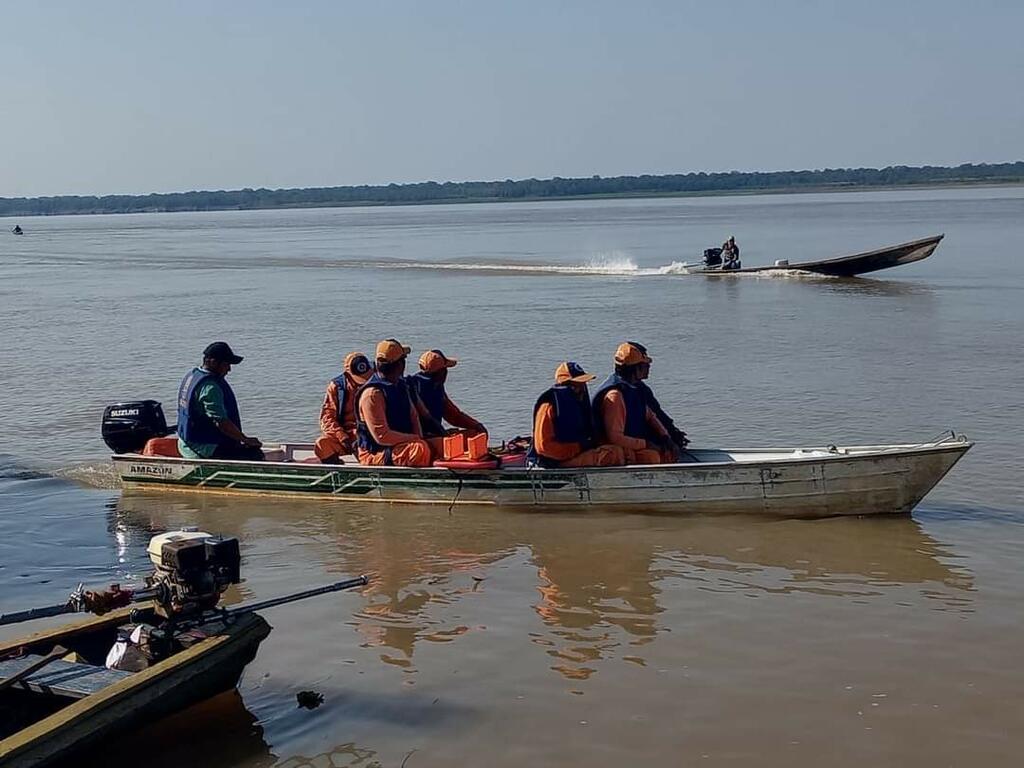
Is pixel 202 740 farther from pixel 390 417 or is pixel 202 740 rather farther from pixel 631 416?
pixel 631 416

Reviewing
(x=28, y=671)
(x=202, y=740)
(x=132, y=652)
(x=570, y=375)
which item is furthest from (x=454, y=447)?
(x=28, y=671)

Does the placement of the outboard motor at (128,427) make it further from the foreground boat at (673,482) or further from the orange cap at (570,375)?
the orange cap at (570,375)

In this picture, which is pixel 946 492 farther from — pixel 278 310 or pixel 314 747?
pixel 278 310

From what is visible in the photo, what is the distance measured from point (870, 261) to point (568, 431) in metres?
25.7

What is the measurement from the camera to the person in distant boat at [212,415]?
38.4ft

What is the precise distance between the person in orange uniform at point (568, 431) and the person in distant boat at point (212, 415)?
2924 millimetres

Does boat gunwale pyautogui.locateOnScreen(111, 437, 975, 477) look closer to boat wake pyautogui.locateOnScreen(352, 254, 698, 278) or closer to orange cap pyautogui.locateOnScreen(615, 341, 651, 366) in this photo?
orange cap pyautogui.locateOnScreen(615, 341, 651, 366)

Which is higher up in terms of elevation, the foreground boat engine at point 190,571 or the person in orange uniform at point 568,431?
the person in orange uniform at point 568,431

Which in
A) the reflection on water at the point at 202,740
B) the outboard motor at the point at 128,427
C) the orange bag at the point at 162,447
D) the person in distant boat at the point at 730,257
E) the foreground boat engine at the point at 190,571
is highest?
the person in distant boat at the point at 730,257

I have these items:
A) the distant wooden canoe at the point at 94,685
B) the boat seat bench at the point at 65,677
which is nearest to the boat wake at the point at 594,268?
the distant wooden canoe at the point at 94,685

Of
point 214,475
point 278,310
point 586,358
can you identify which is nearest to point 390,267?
point 278,310

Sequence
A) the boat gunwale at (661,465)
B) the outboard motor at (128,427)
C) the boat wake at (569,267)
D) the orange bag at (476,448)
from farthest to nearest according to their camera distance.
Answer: the boat wake at (569,267) < the outboard motor at (128,427) < the orange bag at (476,448) < the boat gunwale at (661,465)

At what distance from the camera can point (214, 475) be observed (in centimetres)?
1212

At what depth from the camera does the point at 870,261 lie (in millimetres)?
34719
